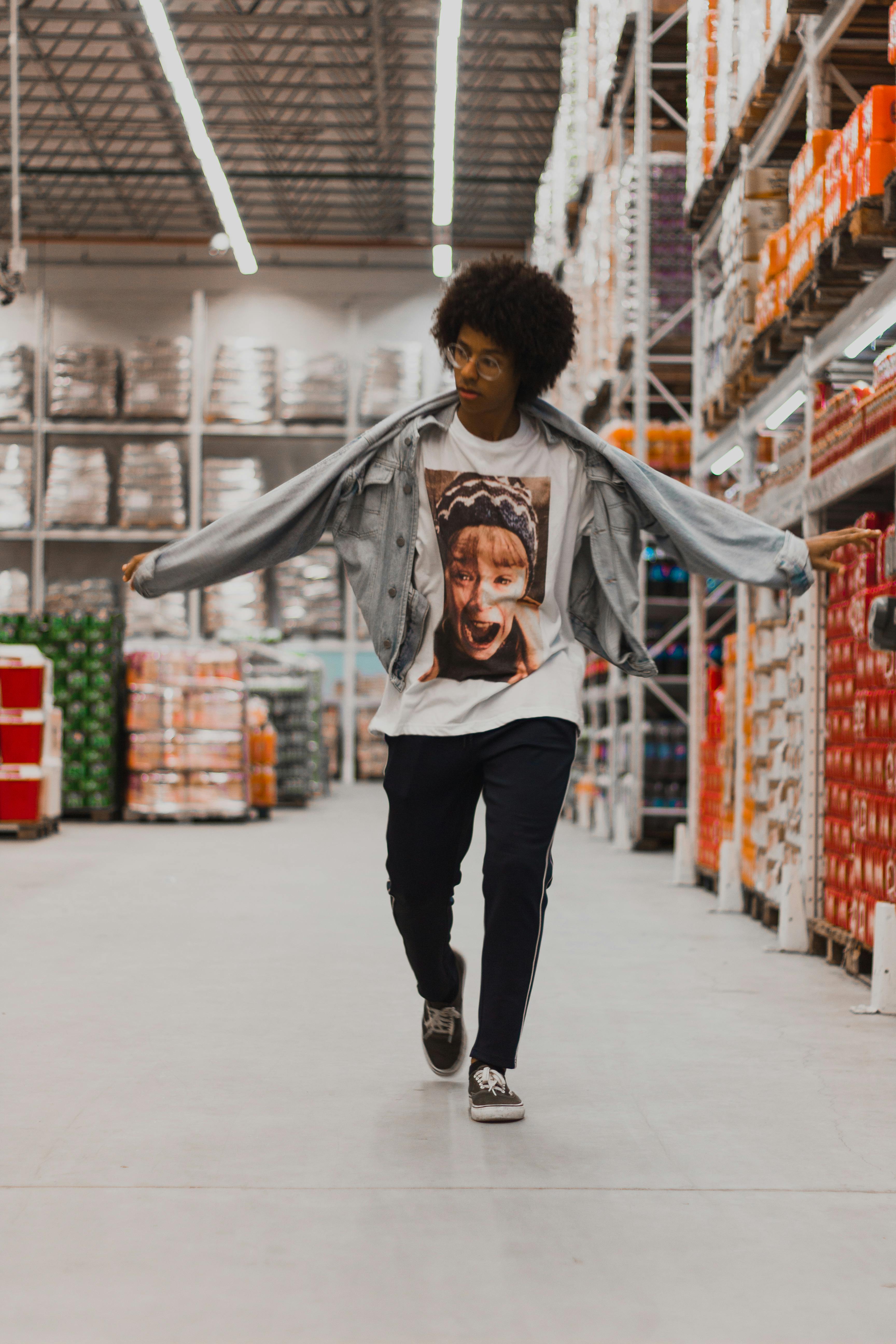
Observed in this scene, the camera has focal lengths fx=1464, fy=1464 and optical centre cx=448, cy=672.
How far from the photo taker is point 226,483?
68.7 ft

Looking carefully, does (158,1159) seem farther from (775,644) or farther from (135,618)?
(135,618)

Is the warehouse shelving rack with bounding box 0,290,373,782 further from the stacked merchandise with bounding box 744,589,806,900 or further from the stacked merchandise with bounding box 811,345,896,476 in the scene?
the stacked merchandise with bounding box 811,345,896,476

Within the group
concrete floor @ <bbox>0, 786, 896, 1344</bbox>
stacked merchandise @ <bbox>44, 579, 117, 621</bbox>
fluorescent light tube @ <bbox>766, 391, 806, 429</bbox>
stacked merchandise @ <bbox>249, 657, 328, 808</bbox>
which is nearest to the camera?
concrete floor @ <bbox>0, 786, 896, 1344</bbox>

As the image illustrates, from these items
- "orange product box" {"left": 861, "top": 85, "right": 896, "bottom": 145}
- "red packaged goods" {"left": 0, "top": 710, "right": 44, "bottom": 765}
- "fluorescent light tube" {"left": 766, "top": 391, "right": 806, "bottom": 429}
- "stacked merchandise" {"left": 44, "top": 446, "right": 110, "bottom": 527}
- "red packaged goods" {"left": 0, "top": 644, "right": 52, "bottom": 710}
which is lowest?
"red packaged goods" {"left": 0, "top": 710, "right": 44, "bottom": 765}

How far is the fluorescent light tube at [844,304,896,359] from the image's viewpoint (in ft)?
15.2

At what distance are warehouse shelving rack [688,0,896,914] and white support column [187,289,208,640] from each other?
1468 centimetres

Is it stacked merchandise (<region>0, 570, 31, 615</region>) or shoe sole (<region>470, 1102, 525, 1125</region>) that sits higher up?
stacked merchandise (<region>0, 570, 31, 615</region>)

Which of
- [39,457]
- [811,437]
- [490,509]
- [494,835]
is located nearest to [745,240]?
[811,437]

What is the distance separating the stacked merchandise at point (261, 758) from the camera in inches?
545

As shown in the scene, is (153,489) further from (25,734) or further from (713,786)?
(713,786)

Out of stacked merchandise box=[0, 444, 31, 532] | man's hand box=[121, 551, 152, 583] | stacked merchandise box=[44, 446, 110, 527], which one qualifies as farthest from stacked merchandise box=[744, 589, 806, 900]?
stacked merchandise box=[0, 444, 31, 532]

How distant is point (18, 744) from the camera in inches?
415

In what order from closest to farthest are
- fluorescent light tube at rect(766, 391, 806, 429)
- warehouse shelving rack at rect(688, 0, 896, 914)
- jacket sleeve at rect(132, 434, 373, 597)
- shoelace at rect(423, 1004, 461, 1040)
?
1. jacket sleeve at rect(132, 434, 373, 597)
2. shoelace at rect(423, 1004, 461, 1040)
3. warehouse shelving rack at rect(688, 0, 896, 914)
4. fluorescent light tube at rect(766, 391, 806, 429)

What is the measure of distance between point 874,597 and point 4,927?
374 centimetres
